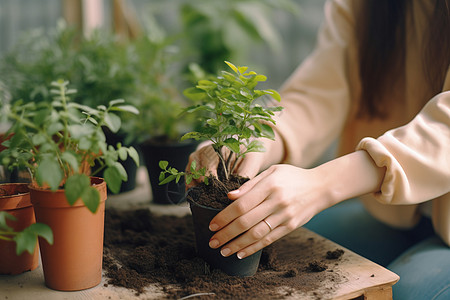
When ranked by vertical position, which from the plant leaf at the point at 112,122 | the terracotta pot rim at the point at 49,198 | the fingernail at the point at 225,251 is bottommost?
the fingernail at the point at 225,251

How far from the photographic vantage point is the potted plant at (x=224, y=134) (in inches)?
27.7

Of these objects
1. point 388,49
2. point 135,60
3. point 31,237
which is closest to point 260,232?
point 31,237

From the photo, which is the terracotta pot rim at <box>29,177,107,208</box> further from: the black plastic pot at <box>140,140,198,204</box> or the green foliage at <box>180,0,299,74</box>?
the green foliage at <box>180,0,299,74</box>

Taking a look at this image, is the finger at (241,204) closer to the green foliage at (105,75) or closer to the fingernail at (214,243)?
the fingernail at (214,243)

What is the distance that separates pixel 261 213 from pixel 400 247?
0.68 meters

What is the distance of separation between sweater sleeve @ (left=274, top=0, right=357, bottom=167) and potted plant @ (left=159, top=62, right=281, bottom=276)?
480 millimetres

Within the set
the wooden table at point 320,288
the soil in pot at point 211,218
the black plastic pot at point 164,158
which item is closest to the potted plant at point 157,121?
the black plastic pot at point 164,158

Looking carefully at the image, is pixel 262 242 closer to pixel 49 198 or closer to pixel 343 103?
pixel 49 198

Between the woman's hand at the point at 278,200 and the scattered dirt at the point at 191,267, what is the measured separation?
64 mm

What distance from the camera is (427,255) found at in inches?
35.8

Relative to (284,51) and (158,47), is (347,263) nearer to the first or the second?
(158,47)

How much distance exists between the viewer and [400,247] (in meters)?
1.16

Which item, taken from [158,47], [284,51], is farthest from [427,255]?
[284,51]

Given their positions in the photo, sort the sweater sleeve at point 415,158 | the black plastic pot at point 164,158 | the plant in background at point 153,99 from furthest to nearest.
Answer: the plant in background at point 153,99
the black plastic pot at point 164,158
the sweater sleeve at point 415,158
